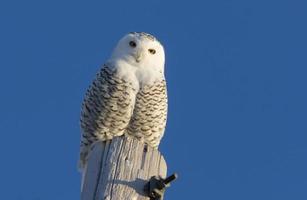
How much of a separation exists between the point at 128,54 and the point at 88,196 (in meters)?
3.91

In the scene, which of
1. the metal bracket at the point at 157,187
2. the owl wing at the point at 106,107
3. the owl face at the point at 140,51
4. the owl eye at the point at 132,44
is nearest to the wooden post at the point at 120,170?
the metal bracket at the point at 157,187

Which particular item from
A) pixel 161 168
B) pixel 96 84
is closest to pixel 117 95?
pixel 96 84

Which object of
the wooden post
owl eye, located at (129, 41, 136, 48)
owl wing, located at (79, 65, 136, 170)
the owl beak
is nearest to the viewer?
the wooden post

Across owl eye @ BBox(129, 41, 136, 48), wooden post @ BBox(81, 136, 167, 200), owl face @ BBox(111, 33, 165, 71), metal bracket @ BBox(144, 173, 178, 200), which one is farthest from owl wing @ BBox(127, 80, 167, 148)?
metal bracket @ BBox(144, 173, 178, 200)

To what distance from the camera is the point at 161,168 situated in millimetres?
3254

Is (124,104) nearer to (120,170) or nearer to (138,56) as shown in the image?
(138,56)

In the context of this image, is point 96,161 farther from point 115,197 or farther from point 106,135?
point 106,135

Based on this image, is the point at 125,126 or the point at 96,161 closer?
the point at 96,161

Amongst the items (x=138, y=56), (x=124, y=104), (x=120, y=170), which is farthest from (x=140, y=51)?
(x=120, y=170)

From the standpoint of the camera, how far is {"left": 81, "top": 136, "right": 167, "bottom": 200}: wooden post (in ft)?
9.96

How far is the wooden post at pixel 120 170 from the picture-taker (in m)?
3.04

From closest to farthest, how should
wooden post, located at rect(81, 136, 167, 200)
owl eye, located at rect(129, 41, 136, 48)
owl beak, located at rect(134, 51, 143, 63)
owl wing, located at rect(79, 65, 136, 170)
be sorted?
wooden post, located at rect(81, 136, 167, 200) → owl wing, located at rect(79, 65, 136, 170) → owl beak, located at rect(134, 51, 143, 63) → owl eye, located at rect(129, 41, 136, 48)

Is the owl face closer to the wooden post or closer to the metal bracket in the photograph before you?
the wooden post

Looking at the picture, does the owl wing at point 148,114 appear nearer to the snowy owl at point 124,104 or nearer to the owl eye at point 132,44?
the snowy owl at point 124,104
